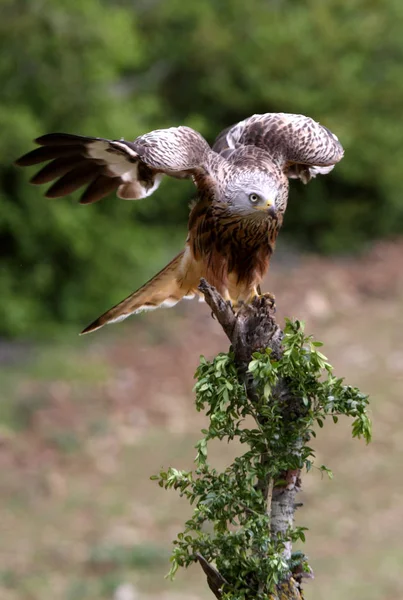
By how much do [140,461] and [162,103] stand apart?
532 cm

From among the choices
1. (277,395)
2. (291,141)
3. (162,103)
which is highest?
(162,103)

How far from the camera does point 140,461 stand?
302 inches

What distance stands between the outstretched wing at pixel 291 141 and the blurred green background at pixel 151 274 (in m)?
3.04

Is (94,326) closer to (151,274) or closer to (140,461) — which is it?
(140,461)

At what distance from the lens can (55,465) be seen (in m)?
7.50

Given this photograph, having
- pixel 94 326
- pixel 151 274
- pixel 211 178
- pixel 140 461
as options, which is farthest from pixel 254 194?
pixel 151 274

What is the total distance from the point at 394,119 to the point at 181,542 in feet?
32.8

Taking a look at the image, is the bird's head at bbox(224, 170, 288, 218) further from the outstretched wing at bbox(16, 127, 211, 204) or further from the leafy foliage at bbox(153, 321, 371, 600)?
the leafy foliage at bbox(153, 321, 371, 600)

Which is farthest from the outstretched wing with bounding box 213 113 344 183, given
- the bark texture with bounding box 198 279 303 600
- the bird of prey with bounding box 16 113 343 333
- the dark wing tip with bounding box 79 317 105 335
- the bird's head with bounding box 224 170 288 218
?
the bark texture with bounding box 198 279 303 600

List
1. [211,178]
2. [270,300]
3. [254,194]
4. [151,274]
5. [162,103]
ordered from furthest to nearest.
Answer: [162,103], [151,274], [211,178], [254,194], [270,300]

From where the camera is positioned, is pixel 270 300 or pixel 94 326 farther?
pixel 94 326

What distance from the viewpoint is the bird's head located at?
3.92 m

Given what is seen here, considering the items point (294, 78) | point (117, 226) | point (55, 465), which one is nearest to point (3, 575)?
point (55, 465)

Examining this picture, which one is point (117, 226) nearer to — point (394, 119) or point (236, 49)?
point (236, 49)
